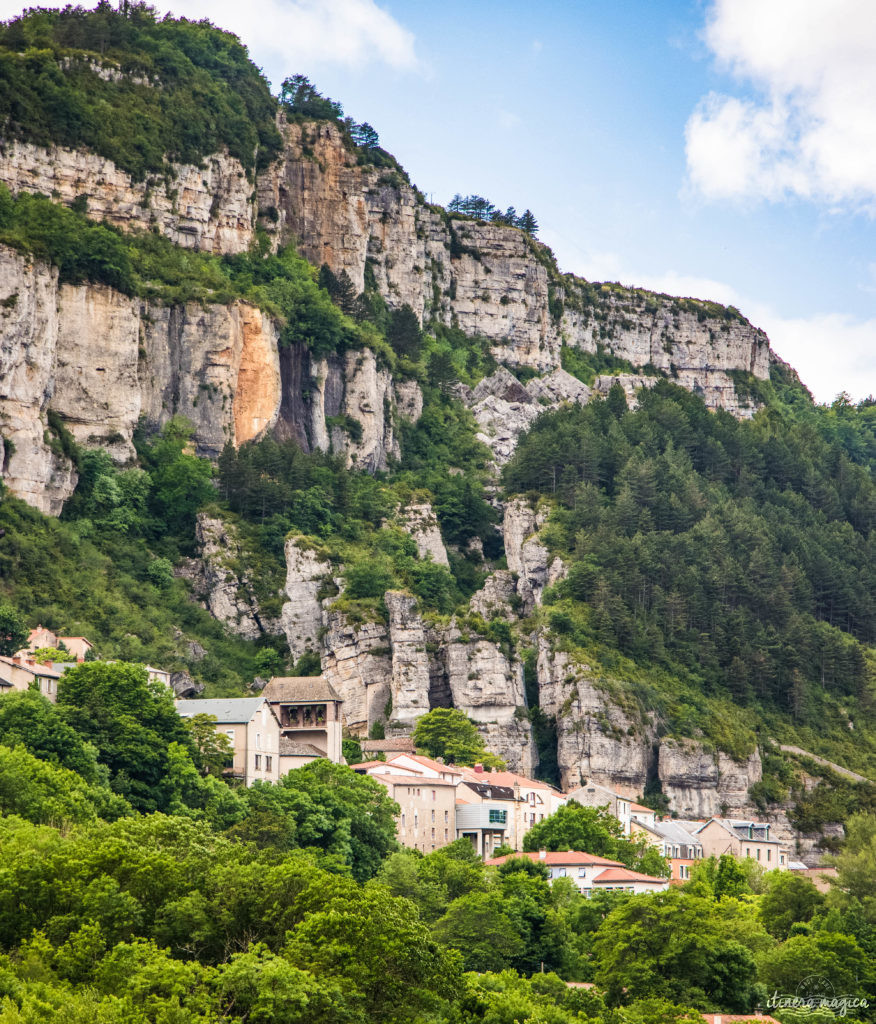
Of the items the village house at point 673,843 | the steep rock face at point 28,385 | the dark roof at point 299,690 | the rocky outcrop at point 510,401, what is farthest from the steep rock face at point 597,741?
the rocky outcrop at point 510,401

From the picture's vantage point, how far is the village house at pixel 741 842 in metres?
107

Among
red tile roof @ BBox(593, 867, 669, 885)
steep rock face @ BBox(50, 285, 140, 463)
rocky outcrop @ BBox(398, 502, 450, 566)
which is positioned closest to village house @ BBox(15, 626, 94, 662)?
steep rock face @ BBox(50, 285, 140, 463)

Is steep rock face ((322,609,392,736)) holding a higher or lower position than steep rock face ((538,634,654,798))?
higher

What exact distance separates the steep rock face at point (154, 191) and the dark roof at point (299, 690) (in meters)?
44.9

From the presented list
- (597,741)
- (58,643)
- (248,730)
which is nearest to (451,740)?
(597,741)

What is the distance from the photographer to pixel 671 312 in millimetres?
188500

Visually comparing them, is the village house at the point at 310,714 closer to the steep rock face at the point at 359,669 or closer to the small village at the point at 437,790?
the small village at the point at 437,790

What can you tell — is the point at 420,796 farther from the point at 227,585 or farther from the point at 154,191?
the point at 154,191

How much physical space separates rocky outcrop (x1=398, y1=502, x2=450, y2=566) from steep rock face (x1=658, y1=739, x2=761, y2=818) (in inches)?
963

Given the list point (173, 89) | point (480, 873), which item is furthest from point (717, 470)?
point (480, 873)

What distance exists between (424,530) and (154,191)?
33.3 meters

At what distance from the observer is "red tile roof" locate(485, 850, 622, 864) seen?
91688 mm

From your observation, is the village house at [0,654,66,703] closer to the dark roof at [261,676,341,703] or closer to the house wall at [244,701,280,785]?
the house wall at [244,701,280,785]

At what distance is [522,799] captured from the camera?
335 feet
